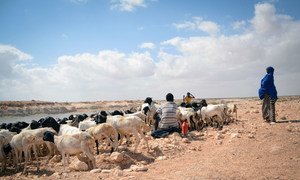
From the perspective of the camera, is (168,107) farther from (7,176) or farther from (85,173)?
(7,176)

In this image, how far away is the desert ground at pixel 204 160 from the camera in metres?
7.35

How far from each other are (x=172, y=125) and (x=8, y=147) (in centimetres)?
618

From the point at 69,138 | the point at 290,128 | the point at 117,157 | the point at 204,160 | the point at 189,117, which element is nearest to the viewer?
the point at 69,138

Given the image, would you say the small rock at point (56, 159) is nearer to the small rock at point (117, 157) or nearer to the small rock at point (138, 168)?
the small rock at point (117, 157)

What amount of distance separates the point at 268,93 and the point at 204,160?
6302 mm

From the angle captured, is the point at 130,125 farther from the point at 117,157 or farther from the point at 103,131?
the point at 117,157

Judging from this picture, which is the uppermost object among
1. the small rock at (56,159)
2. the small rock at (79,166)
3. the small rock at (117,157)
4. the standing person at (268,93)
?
the standing person at (268,93)

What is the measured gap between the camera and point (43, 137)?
29.8ft

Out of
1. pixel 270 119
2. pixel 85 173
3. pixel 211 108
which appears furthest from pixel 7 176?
pixel 270 119

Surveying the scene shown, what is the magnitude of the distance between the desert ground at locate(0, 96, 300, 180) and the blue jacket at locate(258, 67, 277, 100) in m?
2.15

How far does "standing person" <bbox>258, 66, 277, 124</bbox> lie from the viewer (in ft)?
43.0

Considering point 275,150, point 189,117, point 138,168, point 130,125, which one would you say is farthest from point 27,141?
point 275,150

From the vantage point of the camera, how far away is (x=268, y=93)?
13289 mm

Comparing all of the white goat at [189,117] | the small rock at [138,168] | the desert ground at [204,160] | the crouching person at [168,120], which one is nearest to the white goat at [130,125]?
the desert ground at [204,160]
